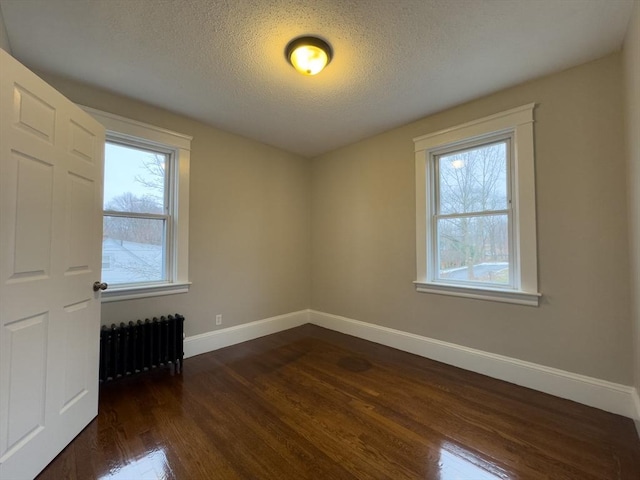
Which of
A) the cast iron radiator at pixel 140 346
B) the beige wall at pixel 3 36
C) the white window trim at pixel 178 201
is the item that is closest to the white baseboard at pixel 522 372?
the cast iron radiator at pixel 140 346

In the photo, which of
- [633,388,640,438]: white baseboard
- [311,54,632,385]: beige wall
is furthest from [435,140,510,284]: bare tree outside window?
[633,388,640,438]: white baseboard

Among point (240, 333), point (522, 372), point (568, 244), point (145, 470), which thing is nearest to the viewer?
point (145, 470)

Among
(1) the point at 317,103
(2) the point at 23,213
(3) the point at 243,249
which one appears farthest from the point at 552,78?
(2) the point at 23,213

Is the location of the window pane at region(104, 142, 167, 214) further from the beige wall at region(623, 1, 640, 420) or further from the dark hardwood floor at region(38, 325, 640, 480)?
the beige wall at region(623, 1, 640, 420)

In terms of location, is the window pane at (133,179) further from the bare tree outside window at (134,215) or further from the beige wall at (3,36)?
the beige wall at (3,36)

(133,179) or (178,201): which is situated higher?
→ (133,179)

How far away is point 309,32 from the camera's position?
6.05ft

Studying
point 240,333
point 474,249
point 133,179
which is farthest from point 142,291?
point 474,249

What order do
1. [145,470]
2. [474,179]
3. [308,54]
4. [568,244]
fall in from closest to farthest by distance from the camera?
1. [145,470]
2. [308,54]
3. [568,244]
4. [474,179]

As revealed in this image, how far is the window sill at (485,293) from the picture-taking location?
2363mm

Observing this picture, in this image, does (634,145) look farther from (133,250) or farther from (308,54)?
(133,250)

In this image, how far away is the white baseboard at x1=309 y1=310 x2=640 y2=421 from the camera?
6.54ft

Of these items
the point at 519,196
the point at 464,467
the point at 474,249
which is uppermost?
the point at 519,196

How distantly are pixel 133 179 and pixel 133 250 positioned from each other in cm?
72
